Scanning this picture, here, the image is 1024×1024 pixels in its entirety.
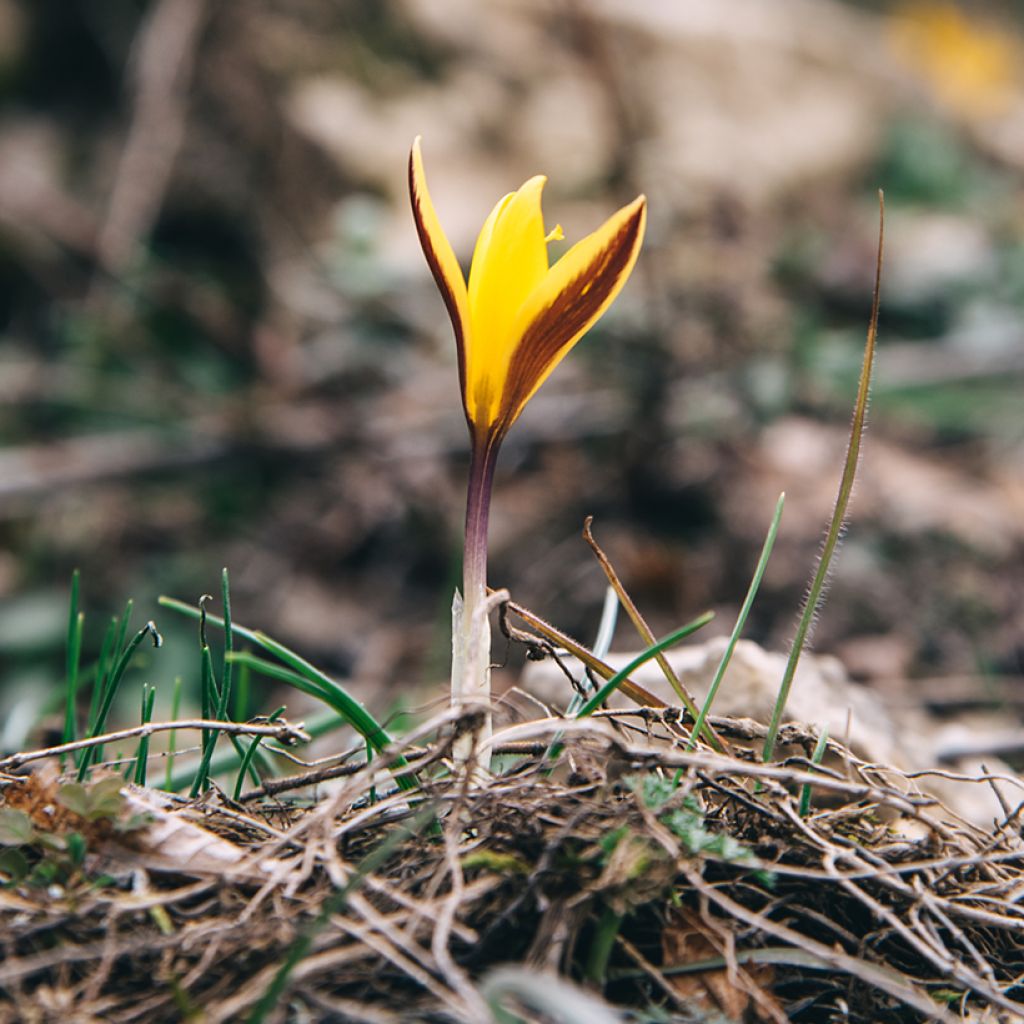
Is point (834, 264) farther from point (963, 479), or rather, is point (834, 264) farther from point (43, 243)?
point (43, 243)

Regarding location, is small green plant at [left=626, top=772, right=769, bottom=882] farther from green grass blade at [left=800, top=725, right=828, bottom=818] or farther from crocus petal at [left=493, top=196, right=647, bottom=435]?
crocus petal at [left=493, top=196, right=647, bottom=435]

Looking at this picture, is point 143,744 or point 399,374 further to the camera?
point 399,374

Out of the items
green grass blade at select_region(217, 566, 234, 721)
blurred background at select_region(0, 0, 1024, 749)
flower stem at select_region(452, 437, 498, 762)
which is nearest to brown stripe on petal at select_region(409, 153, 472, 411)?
flower stem at select_region(452, 437, 498, 762)

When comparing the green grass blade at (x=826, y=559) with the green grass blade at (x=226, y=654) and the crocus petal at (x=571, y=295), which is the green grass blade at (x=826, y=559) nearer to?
the crocus petal at (x=571, y=295)

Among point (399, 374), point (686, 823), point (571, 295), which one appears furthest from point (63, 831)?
point (399, 374)

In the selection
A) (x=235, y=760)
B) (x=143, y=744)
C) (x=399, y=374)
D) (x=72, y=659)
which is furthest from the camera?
(x=399, y=374)

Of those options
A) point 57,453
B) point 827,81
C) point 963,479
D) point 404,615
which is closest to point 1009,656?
point 963,479

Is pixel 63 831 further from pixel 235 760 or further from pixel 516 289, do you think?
pixel 516 289
